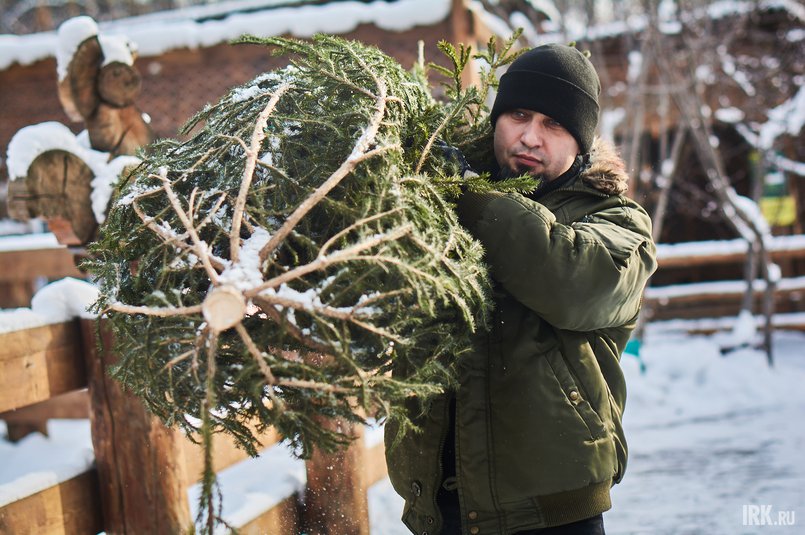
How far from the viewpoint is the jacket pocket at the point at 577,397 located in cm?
174

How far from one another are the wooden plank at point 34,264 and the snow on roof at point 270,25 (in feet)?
4.74

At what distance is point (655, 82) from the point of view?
9.23 meters

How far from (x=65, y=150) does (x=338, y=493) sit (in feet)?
5.46

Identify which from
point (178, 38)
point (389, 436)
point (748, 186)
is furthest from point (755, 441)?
point (748, 186)

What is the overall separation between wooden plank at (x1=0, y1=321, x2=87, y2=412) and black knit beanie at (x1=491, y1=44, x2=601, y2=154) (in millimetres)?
1564

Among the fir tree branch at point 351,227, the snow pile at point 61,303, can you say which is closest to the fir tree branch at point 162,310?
the fir tree branch at point 351,227

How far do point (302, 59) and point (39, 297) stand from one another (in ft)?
4.43

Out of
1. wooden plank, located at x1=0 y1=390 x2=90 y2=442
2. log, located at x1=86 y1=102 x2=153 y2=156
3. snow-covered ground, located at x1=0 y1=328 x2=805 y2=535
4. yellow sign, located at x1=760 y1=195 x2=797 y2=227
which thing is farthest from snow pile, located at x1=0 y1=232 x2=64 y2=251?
yellow sign, located at x1=760 y1=195 x2=797 y2=227

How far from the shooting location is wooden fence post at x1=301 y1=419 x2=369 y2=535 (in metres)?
2.86

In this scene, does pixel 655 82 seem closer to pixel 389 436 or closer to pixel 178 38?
pixel 178 38

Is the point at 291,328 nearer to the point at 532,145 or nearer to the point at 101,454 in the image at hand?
the point at 532,145

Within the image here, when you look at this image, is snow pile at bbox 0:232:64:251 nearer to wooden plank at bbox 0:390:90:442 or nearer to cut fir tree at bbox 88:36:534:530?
wooden plank at bbox 0:390:90:442

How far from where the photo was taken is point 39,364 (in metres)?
2.24

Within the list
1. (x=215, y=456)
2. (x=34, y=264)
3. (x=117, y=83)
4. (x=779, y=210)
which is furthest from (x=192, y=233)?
(x=779, y=210)
